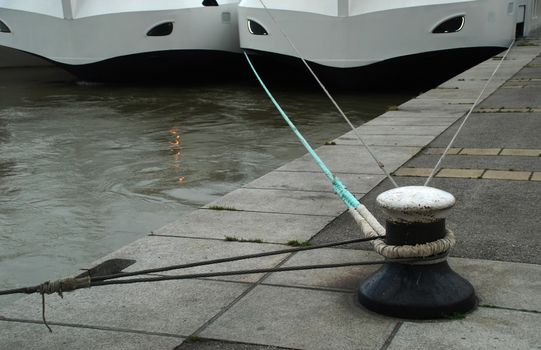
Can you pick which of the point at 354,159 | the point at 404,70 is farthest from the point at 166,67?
the point at 354,159

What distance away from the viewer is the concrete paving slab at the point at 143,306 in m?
3.43

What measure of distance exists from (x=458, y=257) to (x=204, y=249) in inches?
58.2

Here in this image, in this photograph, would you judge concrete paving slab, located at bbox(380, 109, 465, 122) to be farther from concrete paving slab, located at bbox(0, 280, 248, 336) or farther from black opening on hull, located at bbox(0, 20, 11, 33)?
black opening on hull, located at bbox(0, 20, 11, 33)

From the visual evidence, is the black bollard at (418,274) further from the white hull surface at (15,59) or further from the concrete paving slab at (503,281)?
the white hull surface at (15,59)

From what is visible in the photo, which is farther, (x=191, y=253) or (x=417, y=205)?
(x=191, y=253)

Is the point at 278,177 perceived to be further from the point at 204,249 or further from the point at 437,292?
the point at 437,292

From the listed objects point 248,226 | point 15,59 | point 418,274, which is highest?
point 418,274

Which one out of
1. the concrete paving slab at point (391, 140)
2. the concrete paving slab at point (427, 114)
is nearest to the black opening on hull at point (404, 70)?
the concrete paving slab at point (427, 114)

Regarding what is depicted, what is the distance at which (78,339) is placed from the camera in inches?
130

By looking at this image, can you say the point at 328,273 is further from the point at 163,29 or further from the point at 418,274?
the point at 163,29

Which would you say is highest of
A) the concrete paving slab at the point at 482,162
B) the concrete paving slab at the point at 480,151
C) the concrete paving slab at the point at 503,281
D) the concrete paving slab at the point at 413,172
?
the concrete paving slab at the point at 503,281

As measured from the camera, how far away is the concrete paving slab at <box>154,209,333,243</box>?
15.3 ft

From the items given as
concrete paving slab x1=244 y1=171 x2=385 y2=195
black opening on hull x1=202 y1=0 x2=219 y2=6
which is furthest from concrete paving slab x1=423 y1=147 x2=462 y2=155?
black opening on hull x1=202 y1=0 x2=219 y2=6

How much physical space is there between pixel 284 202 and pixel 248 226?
25.5 inches
